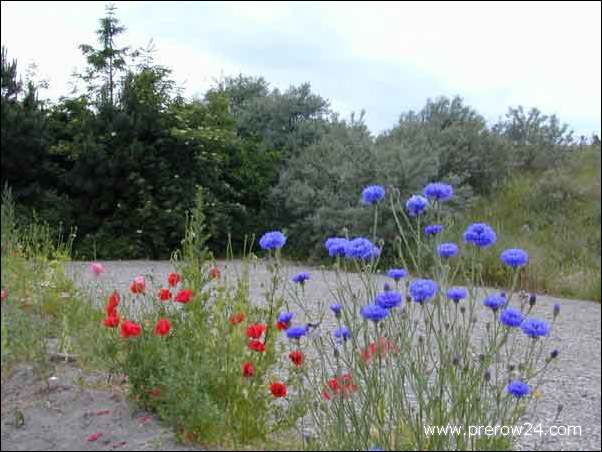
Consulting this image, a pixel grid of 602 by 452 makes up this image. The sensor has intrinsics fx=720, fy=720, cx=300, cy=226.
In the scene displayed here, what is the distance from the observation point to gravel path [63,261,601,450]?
137 inches

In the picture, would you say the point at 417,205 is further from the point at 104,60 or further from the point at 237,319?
the point at 104,60

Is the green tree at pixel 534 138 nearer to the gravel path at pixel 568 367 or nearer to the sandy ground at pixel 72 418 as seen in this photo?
the gravel path at pixel 568 367

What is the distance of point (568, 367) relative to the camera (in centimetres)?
490

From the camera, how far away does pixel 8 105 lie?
764 centimetres

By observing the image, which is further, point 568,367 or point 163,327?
point 568,367

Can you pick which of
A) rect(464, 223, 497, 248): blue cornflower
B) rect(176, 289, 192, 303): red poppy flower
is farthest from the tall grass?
rect(464, 223, 497, 248): blue cornflower

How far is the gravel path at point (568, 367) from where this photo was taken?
137 inches

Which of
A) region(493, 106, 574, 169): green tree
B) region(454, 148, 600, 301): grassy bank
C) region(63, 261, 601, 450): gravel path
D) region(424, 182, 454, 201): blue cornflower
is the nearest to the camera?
region(424, 182, 454, 201): blue cornflower

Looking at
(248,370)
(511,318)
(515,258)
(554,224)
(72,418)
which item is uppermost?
(554,224)

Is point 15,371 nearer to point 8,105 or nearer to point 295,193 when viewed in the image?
point 8,105

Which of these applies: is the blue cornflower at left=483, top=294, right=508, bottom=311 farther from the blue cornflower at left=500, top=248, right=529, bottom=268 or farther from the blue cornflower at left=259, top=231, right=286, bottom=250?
the blue cornflower at left=259, top=231, right=286, bottom=250

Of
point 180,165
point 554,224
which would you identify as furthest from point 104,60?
point 554,224

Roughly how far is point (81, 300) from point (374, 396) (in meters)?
1.96

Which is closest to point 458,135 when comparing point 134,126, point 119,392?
point 134,126
